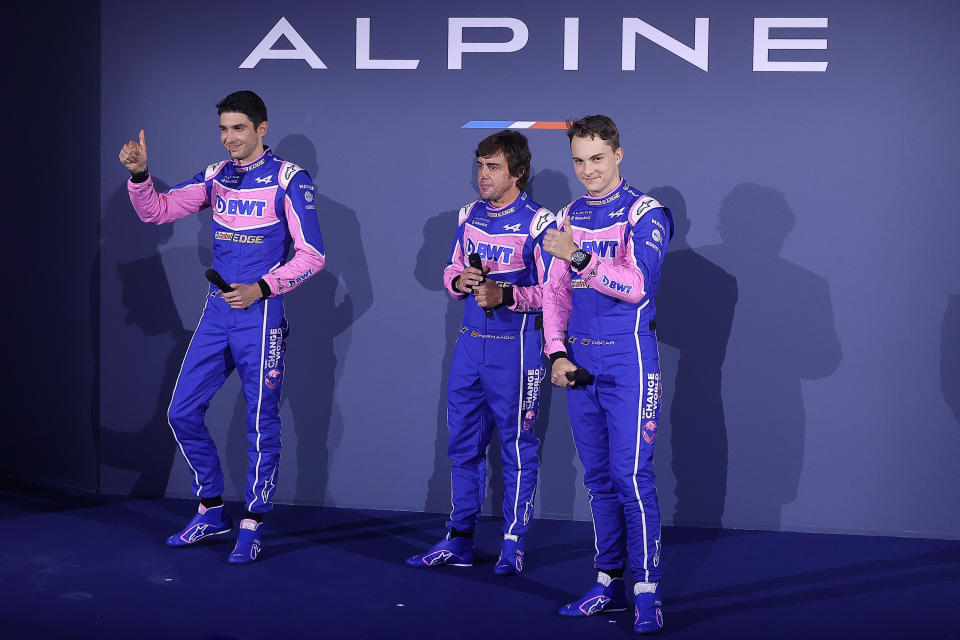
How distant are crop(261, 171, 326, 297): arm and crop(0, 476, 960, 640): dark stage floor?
1110 mm

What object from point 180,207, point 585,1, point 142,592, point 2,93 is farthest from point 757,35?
point 2,93

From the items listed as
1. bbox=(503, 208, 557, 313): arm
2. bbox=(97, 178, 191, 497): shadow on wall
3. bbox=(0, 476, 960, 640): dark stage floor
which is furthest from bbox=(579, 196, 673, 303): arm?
bbox=(97, 178, 191, 497): shadow on wall

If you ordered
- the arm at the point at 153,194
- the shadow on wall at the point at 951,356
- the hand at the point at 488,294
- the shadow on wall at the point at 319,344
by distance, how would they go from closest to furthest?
the hand at the point at 488,294
the arm at the point at 153,194
the shadow on wall at the point at 951,356
the shadow on wall at the point at 319,344

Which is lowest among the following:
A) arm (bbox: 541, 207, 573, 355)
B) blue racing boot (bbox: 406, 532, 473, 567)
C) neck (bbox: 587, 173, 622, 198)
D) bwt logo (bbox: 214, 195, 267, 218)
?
blue racing boot (bbox: 406, 532, 473, 567)

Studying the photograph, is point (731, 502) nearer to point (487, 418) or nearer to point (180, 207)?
point (487, 418)

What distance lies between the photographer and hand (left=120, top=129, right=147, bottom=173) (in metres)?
4.00

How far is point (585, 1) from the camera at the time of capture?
4.53 m

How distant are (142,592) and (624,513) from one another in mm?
1690

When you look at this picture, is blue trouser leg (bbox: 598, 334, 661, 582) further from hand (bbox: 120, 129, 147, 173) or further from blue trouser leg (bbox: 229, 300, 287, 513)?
hand (bbox: 120, 129, 147, 173)

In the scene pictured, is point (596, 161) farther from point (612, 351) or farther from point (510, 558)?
point (510, 558)

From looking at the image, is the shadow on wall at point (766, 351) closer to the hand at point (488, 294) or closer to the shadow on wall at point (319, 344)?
the hand at point (488, 294)

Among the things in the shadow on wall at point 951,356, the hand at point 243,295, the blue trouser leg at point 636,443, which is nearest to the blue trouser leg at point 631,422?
the blue trouser leg at point 636,443

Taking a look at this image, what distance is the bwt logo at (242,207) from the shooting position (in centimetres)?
399

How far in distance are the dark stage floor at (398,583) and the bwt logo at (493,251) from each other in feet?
3.93
